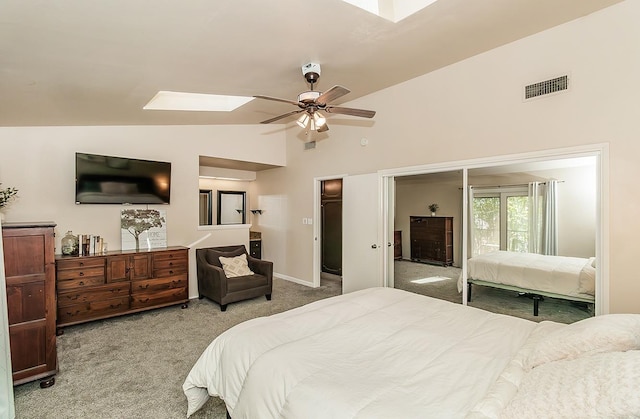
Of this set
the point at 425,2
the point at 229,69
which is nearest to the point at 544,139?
the point at 425,2

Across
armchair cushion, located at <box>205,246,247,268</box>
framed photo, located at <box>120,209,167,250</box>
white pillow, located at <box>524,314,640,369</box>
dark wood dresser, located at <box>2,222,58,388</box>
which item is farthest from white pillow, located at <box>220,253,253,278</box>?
white pillow, located at <box>524,314,640,369</box>

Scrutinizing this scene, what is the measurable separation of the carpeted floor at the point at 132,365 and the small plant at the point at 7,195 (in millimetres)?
1647

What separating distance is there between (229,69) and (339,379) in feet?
9.43

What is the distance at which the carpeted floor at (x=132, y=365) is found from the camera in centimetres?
223

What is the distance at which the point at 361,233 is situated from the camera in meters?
4.82

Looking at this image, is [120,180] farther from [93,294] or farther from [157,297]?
[157,297]

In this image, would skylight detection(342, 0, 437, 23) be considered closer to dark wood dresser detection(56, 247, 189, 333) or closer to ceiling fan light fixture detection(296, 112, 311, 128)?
ceiling fan light fixture detection(296, 112, 311, 128)

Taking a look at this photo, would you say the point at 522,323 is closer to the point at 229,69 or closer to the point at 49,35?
the point at 229,69

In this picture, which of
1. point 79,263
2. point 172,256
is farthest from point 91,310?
point 172,256

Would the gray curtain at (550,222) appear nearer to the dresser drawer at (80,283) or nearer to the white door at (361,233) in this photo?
the white door at (361,233)

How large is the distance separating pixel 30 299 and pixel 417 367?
3011mm

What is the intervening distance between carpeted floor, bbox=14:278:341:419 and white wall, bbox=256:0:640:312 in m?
3.12

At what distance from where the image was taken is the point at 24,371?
245cm

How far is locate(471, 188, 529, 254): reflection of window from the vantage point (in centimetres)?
337
